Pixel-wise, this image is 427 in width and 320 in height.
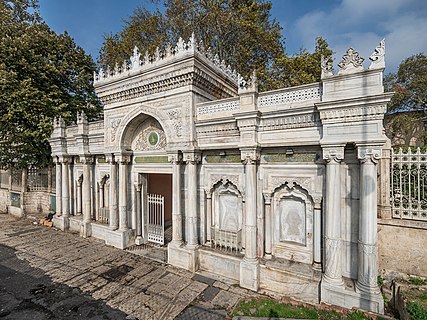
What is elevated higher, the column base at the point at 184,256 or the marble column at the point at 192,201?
the marble column at the point at 192,201

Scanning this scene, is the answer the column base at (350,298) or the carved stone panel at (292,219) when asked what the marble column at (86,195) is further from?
the column base at (350,298)

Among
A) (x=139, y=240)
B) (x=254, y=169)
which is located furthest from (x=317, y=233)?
(x=139, y=240)

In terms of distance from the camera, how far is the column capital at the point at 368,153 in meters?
4.96

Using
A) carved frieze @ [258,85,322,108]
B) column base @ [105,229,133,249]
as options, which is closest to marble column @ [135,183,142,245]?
column base @ [105,229,133,249]

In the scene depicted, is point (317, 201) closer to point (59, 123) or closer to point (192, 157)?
point (192, 157)

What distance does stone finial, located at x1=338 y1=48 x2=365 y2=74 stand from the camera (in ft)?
16.8

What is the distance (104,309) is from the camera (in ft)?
18.1

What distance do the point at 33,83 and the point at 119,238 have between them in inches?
402

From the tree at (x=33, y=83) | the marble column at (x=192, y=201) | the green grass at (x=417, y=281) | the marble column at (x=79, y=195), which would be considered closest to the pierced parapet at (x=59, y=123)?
the tree at (x=33, y=83)

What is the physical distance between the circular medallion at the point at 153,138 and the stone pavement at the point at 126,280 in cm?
449

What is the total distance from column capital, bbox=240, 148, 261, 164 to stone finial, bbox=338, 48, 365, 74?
2.84 metres

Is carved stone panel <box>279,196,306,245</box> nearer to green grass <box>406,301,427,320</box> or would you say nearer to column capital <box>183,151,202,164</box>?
green grass <box>406,301,427,320</box>

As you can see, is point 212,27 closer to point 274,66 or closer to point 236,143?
point 274,66

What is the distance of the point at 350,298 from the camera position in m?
5.10
